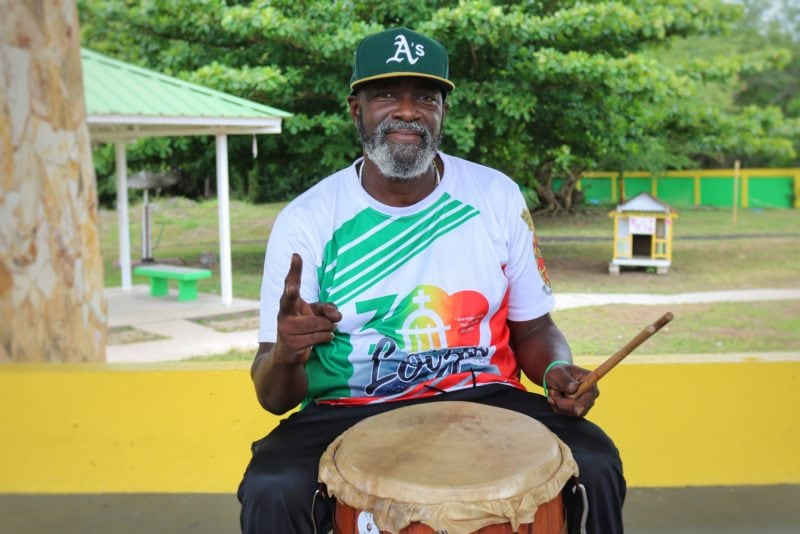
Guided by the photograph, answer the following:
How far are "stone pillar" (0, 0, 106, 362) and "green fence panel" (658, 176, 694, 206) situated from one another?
10.7 meters

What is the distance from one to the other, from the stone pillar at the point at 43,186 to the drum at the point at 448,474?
333 cm

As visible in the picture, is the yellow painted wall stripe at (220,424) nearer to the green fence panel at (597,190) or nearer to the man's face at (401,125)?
the man's face at (401,125)

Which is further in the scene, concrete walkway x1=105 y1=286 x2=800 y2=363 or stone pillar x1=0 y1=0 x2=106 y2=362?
concrete walkway x1=105 y1=286 x2=800 y2=363

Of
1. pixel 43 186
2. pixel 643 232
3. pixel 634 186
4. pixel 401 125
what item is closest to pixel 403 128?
pixel 401 125

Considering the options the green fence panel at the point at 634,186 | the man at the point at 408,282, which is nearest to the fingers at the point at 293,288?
the man at the point at 408,282

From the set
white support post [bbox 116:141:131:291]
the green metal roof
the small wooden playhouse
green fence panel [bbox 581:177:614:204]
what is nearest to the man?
the green metal roof

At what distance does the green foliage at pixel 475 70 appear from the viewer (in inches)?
312

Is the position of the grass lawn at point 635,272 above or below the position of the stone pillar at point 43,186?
below

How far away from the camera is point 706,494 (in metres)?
3.29

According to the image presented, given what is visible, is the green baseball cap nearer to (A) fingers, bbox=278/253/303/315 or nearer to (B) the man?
(B) the man

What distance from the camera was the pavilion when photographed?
7488 mm

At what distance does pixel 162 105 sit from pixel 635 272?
5.11 metres

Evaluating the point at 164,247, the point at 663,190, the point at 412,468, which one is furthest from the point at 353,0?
the point at 663,190

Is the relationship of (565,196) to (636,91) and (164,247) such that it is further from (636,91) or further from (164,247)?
(164,247)
